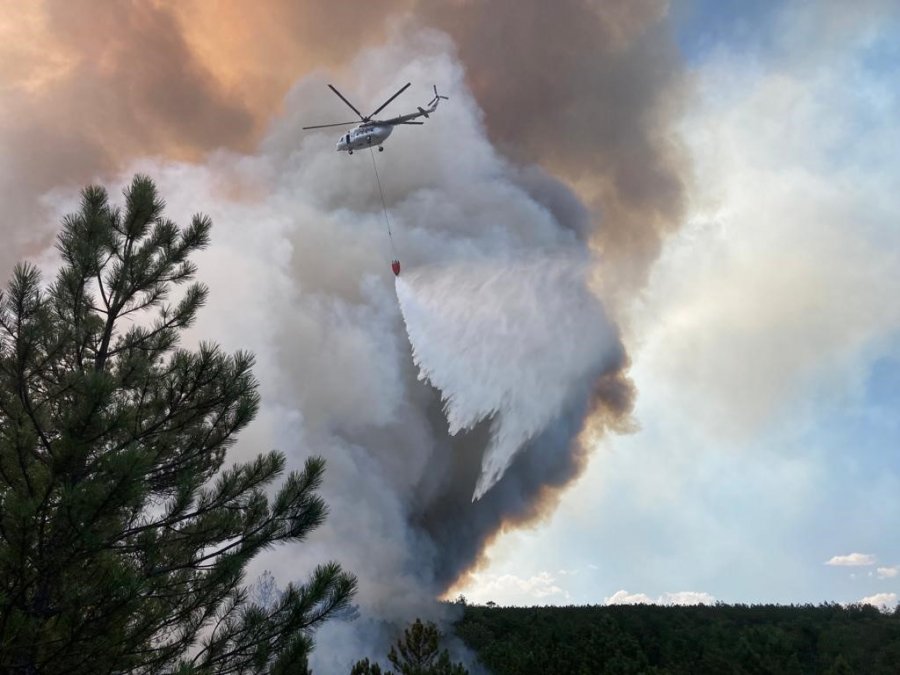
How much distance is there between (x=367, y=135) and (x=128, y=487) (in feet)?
153

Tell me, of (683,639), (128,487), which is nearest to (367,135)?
(128,487)

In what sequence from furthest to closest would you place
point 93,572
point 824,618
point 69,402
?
point 824,618
point 69,402
point 93,572

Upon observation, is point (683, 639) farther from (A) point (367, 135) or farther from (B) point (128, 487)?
(B) point (128, 487)

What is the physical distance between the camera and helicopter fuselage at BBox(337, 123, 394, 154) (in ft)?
176

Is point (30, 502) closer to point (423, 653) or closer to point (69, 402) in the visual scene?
point (69, 402)

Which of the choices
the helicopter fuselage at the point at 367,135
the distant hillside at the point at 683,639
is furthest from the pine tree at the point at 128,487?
the distant hillside at the point at 683,639

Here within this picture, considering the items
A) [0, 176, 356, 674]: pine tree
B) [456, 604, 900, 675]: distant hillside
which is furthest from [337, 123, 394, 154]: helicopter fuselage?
[456, 604, 900, 675]: distant hillside

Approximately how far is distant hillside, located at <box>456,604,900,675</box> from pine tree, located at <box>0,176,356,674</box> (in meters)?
51.7

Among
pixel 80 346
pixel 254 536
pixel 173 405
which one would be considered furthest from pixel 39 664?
pixel 80 346

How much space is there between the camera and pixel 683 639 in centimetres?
8931

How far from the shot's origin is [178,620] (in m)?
14.5

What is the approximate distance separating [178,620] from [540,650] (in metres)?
69.9

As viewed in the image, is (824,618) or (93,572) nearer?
(93,572)

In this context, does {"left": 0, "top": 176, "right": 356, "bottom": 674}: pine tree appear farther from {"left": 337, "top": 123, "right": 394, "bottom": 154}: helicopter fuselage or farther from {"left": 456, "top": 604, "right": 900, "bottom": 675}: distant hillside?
{"left": 456, "top": 604, "right": 900, "bottom": 675}: distant hillside
